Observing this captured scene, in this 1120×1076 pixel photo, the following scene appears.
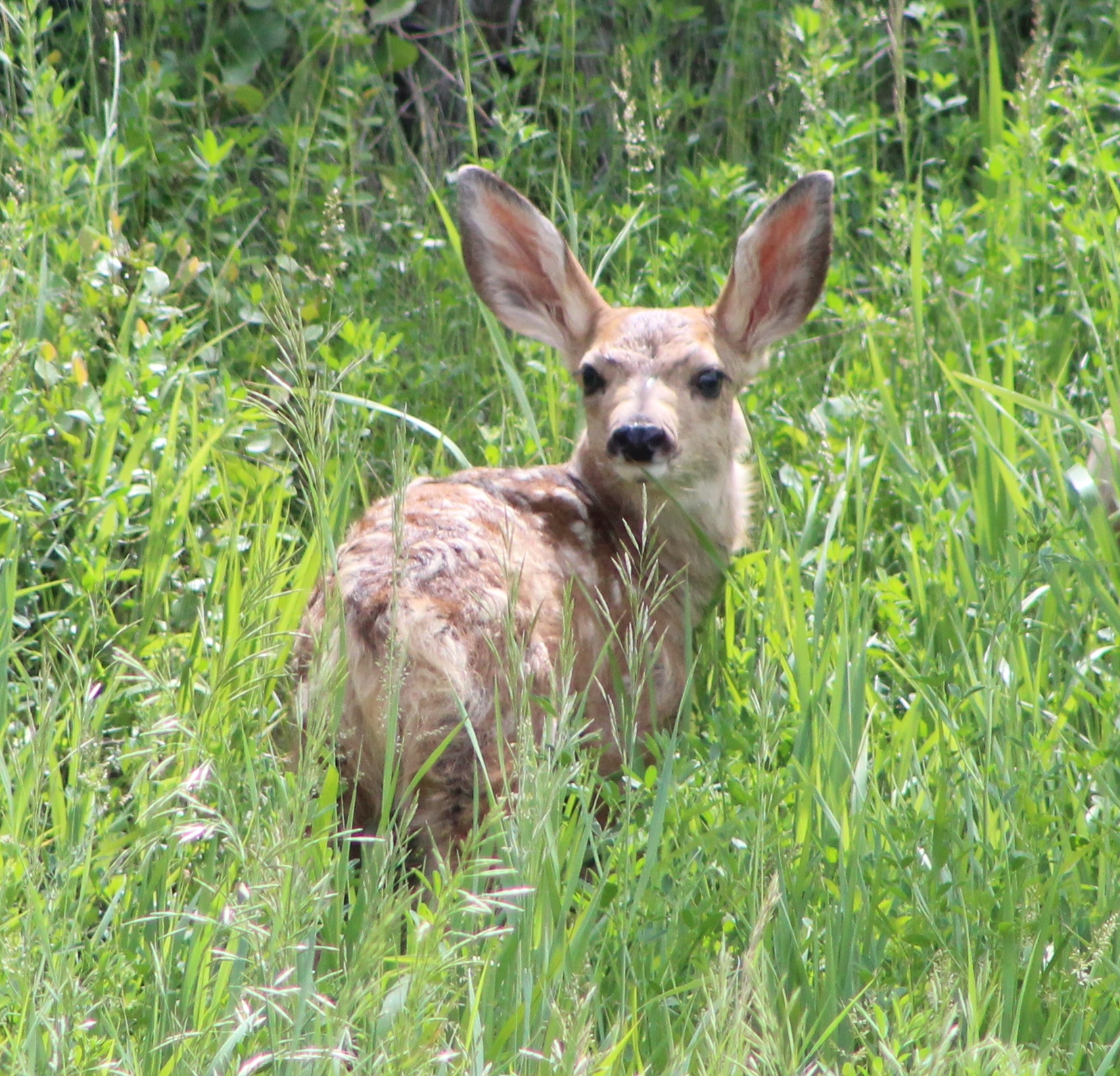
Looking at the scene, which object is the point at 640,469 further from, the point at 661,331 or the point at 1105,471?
the point at 1105,471

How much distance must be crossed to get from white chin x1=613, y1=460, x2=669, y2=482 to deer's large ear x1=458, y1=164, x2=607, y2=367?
2.51 feet

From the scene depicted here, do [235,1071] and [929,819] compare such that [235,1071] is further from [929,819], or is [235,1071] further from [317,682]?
[929,819]

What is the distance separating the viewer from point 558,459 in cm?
498

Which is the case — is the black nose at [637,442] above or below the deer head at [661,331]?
below

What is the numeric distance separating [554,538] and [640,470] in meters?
0.29

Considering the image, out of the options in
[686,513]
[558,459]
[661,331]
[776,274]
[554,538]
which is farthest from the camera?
[558,459]

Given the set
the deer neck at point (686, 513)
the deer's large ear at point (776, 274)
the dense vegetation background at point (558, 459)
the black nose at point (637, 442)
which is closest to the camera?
the dense vegetation background at point (558, 459)

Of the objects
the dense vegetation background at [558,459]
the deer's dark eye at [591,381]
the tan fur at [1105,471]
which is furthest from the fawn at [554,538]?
the tan fur at [1105,471]

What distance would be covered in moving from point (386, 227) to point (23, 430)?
2.08 meters

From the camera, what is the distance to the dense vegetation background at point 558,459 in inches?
98.4

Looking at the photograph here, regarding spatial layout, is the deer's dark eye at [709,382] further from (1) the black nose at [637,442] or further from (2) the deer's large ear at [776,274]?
(1) the black nose at [637,442]

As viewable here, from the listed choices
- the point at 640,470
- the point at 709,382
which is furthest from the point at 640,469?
the point at 709,382

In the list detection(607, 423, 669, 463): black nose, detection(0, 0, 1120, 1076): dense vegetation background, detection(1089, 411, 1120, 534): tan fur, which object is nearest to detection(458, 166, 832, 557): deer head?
detection(607, 423, 669, 463): black nose

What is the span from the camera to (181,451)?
4.32 meters
